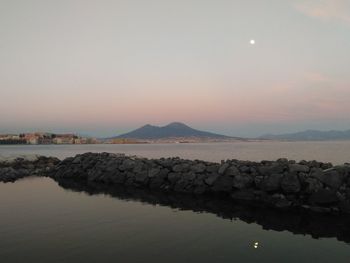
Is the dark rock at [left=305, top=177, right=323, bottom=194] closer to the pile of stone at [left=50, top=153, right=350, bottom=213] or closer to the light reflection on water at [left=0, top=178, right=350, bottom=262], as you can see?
the pile of stone at [left=50, top=153, right=350, bottom=213]

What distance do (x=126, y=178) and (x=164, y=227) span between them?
32.9ft

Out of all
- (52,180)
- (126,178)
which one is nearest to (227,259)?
(126,178)

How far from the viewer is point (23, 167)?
28391 mm

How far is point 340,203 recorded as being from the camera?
11977 mm

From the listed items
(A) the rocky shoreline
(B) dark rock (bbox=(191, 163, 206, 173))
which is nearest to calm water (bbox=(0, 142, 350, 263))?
(A) the rocky shoreline

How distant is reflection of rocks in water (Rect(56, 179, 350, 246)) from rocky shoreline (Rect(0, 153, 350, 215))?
2.26 ft

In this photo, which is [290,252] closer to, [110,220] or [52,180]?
[110,220]

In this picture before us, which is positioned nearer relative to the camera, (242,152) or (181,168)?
(181,168)

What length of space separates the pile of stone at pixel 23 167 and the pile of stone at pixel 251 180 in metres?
6.08

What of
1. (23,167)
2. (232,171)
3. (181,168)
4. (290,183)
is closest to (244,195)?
(232,171)

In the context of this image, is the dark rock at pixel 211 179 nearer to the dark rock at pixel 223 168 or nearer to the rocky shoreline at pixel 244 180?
the rocky shoreline at pixel 244 180

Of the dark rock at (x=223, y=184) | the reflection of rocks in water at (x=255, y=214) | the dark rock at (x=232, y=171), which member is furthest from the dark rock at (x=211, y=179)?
the reflection of rocks in water at (x=255, y=214)

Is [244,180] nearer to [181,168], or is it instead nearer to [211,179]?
[211,179]

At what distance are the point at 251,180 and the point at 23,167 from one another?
2121 cm
